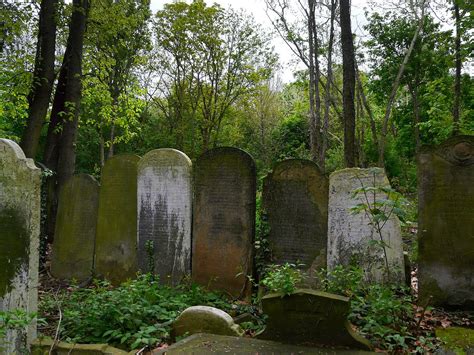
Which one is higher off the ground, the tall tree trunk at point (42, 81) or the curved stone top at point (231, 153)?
the tall tree trunk at point (42, 81)

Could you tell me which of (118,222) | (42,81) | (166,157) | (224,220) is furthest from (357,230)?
(42,81)

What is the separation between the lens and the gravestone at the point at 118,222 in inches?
261

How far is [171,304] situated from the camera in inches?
180

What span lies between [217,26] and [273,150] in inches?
260

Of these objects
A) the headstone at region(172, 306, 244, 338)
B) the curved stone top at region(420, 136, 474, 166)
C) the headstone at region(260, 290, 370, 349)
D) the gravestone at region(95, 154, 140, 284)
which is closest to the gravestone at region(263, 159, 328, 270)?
the curved stone top at region(420, 136, 474, 166)

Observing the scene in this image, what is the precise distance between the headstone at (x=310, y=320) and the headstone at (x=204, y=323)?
342 mm

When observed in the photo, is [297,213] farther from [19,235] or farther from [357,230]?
[19,235]

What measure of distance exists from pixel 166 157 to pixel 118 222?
1.34 m

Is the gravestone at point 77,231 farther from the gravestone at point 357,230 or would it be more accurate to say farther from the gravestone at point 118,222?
the gravestone at point 357,230

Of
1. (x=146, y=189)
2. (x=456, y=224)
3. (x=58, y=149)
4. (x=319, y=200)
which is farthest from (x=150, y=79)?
(x=456, y=224)

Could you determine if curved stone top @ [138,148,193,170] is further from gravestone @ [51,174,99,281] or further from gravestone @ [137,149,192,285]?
gravestone @ [51,174,99,281]

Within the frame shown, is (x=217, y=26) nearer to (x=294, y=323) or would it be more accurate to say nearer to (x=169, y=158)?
(x=169, y=158)

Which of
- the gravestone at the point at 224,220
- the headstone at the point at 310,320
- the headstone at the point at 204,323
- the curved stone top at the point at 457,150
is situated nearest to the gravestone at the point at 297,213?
the gravestone at the point at 224,220

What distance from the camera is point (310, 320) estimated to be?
3.46m
